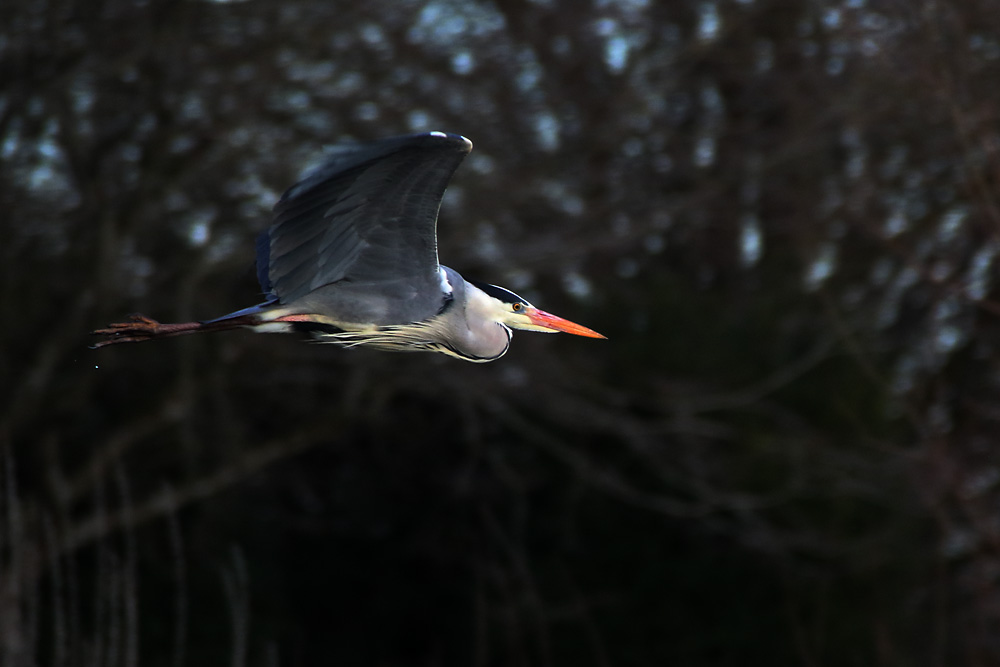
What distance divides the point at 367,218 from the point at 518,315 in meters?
0.81

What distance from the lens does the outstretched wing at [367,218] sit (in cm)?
289

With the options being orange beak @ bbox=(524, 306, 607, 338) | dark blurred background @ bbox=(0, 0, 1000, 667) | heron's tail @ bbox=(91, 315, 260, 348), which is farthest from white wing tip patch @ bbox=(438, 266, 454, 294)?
dark blurred background @ bbox=(0, 0, 1000, 667)

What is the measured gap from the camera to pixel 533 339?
7.49m

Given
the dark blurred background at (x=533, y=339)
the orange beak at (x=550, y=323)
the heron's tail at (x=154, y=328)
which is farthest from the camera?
the dark blurred background at (x=533, y=339)

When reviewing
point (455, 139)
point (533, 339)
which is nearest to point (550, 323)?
point (455, 139)

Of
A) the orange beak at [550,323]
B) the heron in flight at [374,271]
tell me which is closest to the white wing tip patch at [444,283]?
the heron in flight at [374,271]

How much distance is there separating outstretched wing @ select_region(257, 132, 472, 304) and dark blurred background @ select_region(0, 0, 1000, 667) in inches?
127

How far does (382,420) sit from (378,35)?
282cm

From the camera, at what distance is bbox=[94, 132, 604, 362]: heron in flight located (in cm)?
295

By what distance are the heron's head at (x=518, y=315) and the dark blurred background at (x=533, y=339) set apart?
108 inches

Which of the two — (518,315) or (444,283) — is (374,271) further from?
(518,315)

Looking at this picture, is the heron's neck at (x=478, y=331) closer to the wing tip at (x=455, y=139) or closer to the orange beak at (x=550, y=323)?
the orange beak at (x=550, y=323)

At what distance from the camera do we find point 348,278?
3.38 meters

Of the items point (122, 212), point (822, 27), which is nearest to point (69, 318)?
point (122, 212)
